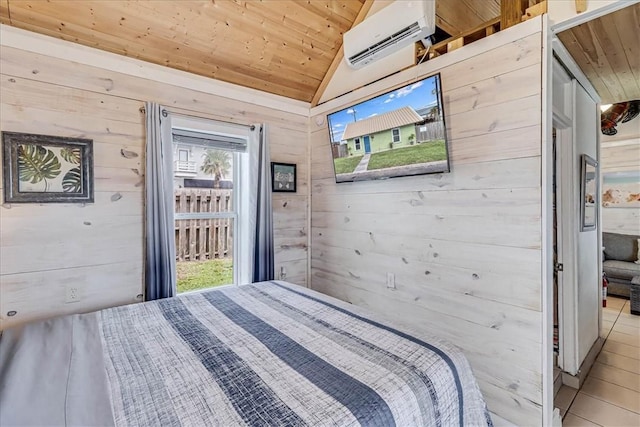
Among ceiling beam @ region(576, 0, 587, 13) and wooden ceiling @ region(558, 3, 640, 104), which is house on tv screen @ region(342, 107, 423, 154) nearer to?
ceiling beam @ region(576, 0, 587, 13)

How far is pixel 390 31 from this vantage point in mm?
2053

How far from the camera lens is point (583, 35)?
2.02m

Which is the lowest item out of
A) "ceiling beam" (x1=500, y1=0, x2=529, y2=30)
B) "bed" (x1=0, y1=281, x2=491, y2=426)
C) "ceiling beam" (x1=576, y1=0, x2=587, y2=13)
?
"bed" (x1=0, y1=281, x2=491, y2=426)

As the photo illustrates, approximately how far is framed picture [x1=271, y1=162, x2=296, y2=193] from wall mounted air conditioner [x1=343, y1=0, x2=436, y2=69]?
3.65 ft

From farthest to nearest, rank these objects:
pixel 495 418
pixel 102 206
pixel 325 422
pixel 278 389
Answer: pixel 102 206
pixel 495 418
pixel 278 389
pixel 325 422

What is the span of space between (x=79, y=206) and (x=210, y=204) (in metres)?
0.96

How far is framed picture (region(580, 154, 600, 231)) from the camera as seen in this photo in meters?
2.35

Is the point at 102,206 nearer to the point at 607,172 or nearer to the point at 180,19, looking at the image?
the point at 180,19

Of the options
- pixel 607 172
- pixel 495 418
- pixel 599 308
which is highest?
pixel 607 172

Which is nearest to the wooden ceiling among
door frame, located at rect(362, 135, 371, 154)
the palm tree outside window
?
door frame, located at rect(362, 135, 371, 154)

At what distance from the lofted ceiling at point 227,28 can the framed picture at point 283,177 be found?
0.71m

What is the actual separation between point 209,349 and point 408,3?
225cm

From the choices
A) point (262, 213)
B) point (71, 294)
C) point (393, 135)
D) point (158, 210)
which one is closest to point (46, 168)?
point (158, 210)

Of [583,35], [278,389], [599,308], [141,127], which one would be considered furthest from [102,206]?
[599,308]
